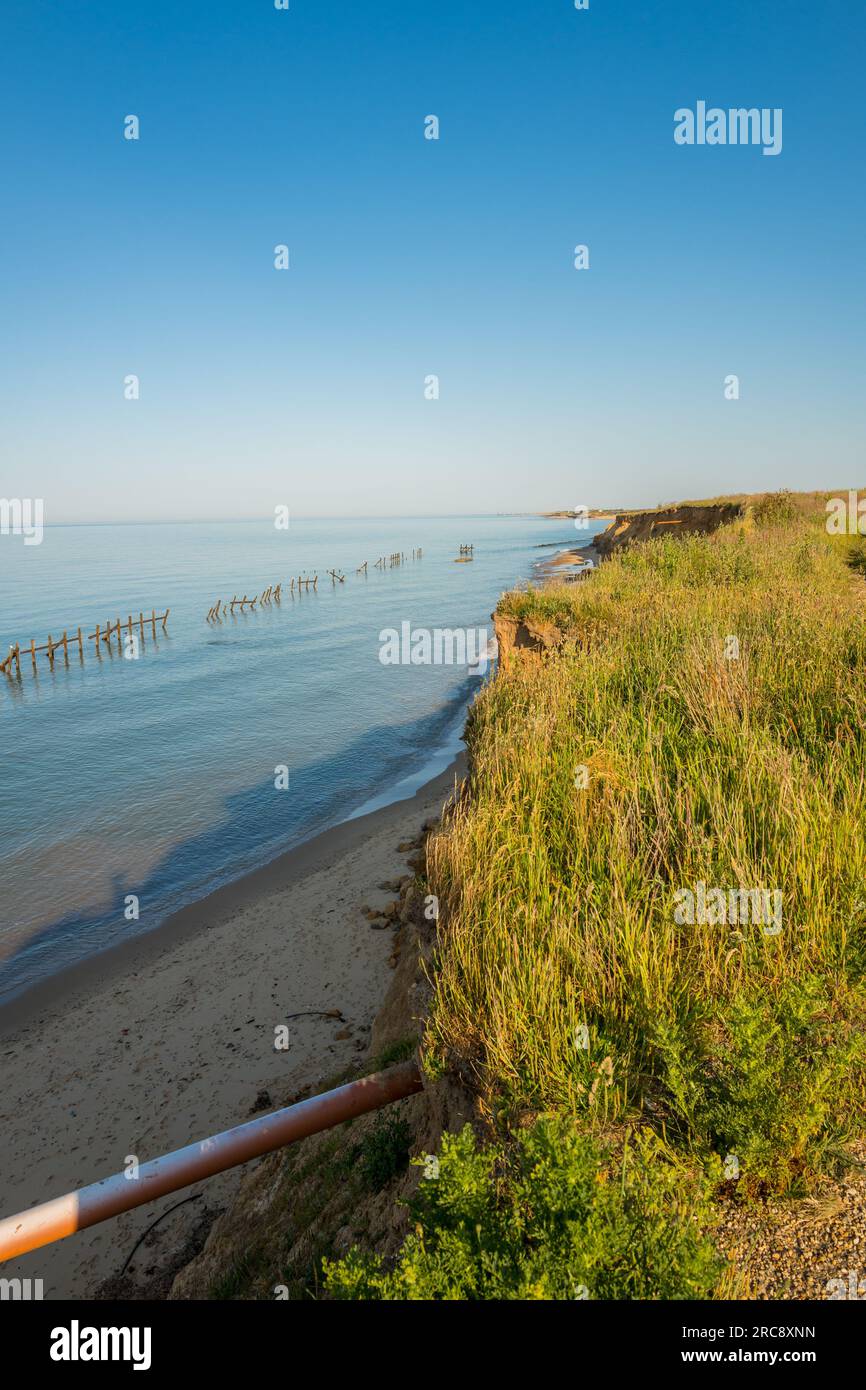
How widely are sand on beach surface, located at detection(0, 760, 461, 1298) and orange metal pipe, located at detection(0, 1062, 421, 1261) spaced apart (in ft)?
9.41

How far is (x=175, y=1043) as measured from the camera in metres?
9.33

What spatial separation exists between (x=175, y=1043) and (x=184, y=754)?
48.1ft

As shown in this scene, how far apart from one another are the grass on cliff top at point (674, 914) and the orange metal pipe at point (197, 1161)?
710 millimetres

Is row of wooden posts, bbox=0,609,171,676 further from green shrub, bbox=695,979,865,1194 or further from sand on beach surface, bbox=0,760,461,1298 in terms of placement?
green shrub, bbox=695,979,865,1194

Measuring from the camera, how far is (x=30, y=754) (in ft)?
76.4

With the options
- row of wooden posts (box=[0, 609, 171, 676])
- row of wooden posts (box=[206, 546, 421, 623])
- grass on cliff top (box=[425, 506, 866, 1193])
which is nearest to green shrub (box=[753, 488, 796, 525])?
grass on cliff top (box=[425, 506, 866, 1193])

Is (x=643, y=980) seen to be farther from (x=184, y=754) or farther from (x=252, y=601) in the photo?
(x=252, y=601)

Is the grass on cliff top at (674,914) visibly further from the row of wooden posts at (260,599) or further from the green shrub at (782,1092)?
the row of wooden posts at (260,599)

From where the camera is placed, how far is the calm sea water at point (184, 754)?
1437 centimetres

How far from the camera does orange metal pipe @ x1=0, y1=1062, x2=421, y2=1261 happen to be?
3662mm

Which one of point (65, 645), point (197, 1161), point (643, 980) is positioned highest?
point (65, 645)

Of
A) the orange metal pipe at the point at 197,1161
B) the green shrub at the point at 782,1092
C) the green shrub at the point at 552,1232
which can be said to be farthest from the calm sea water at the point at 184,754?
the green shrub at the point at 782,1092

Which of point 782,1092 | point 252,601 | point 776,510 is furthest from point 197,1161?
point 252,601
